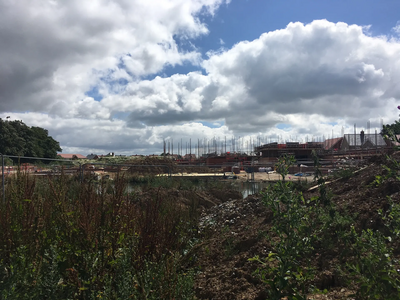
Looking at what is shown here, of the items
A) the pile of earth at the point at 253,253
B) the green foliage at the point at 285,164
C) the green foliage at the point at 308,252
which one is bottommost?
the pile of earth at the point at 253,253

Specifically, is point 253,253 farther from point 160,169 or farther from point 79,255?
point 160,169

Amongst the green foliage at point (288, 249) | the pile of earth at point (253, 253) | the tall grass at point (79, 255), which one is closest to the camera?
the green foliage at point (288, 249)

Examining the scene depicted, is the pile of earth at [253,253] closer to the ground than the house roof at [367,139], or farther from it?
closer to the ground

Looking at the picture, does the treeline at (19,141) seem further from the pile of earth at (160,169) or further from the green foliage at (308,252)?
the green foliage at (308,252)

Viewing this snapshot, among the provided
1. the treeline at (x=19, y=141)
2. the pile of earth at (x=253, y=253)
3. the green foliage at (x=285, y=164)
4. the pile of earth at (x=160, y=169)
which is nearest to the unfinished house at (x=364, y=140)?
the pile of earth at (x=160, y=169)

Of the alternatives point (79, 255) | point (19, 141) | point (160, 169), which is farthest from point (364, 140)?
point (19, 141)

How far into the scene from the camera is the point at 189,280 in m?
3.13

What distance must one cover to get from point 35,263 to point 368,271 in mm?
3300

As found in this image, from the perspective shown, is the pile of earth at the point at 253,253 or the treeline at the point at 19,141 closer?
the pile of earth at the point at 253,253

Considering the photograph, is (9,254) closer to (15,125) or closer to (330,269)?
(330,269)

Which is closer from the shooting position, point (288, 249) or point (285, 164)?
point (288, 249)

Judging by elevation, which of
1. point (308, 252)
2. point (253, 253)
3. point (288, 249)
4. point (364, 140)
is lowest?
point (253, 253)

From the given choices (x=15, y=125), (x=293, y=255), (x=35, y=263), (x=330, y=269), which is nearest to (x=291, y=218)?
(x=293, y=255)

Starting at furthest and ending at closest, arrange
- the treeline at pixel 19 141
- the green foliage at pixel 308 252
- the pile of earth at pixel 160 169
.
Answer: the treeline at pixel 19 141, the pile of earth at pixel 160 169, the green foliage at pixel 308 252
